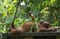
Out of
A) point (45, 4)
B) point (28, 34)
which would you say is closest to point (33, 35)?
point (28, 34)

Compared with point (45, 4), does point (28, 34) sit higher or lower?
lower

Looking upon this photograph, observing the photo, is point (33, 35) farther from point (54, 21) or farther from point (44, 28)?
point (54, 21)

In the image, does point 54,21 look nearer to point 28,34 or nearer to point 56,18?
point 56,18

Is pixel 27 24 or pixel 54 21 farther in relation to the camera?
pixel 54 21

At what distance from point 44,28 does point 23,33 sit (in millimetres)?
361

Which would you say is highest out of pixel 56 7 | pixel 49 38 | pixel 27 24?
pixel 56 7

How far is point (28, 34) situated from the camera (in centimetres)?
339

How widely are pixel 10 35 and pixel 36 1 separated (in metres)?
2.46

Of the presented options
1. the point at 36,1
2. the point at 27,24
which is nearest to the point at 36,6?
the point at 36,1

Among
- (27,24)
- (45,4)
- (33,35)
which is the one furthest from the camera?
(45,4)

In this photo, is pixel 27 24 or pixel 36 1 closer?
pixel 27 24

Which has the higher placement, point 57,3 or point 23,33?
point 57,3

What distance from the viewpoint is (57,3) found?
5.74 meters

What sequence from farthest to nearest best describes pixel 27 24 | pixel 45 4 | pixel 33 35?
pixel 45 4 < pixel 27 24 < pixel 33 35
